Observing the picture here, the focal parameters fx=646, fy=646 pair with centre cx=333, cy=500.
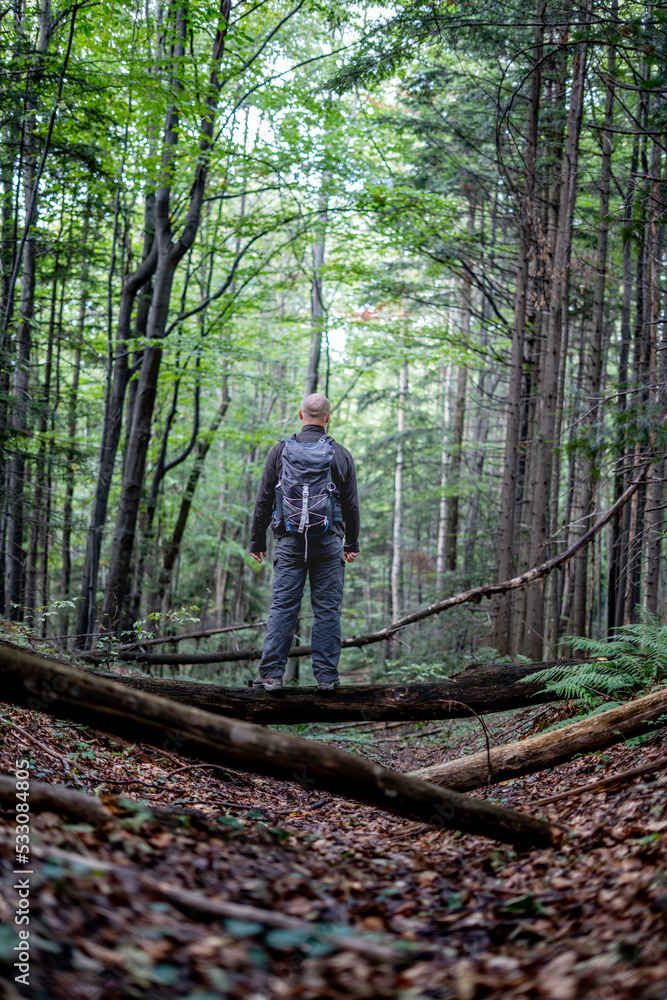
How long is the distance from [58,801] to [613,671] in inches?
200

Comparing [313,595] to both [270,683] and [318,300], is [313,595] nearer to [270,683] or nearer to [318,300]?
[270,683]

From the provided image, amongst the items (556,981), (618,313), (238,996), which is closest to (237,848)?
(238,996)

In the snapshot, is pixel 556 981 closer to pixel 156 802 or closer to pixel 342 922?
pixel 342 922

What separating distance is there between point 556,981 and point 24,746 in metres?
3.73

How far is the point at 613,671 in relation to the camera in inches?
244

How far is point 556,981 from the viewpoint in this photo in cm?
210

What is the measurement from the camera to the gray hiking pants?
6.07 m

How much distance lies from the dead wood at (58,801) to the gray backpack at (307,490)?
3.17 m

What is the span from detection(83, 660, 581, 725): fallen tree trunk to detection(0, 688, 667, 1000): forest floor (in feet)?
5.03

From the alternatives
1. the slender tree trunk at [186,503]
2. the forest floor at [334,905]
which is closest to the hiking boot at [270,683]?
the forest floor at [334,905]

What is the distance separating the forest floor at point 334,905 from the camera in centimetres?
213

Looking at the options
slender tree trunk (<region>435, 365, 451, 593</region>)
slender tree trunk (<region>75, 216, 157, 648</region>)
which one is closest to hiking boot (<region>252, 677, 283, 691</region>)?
slender tree trunk (<region>75, 216, 157, 648</region>)

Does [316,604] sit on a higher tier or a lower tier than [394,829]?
higher

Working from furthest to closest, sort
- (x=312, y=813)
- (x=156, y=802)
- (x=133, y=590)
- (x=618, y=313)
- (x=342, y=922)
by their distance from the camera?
1. (x=618, y=313)
2. (x=133, y=590)
3. (x=312, y=813)
4. (x=156, y=802)
5. (x=342, y=922)
